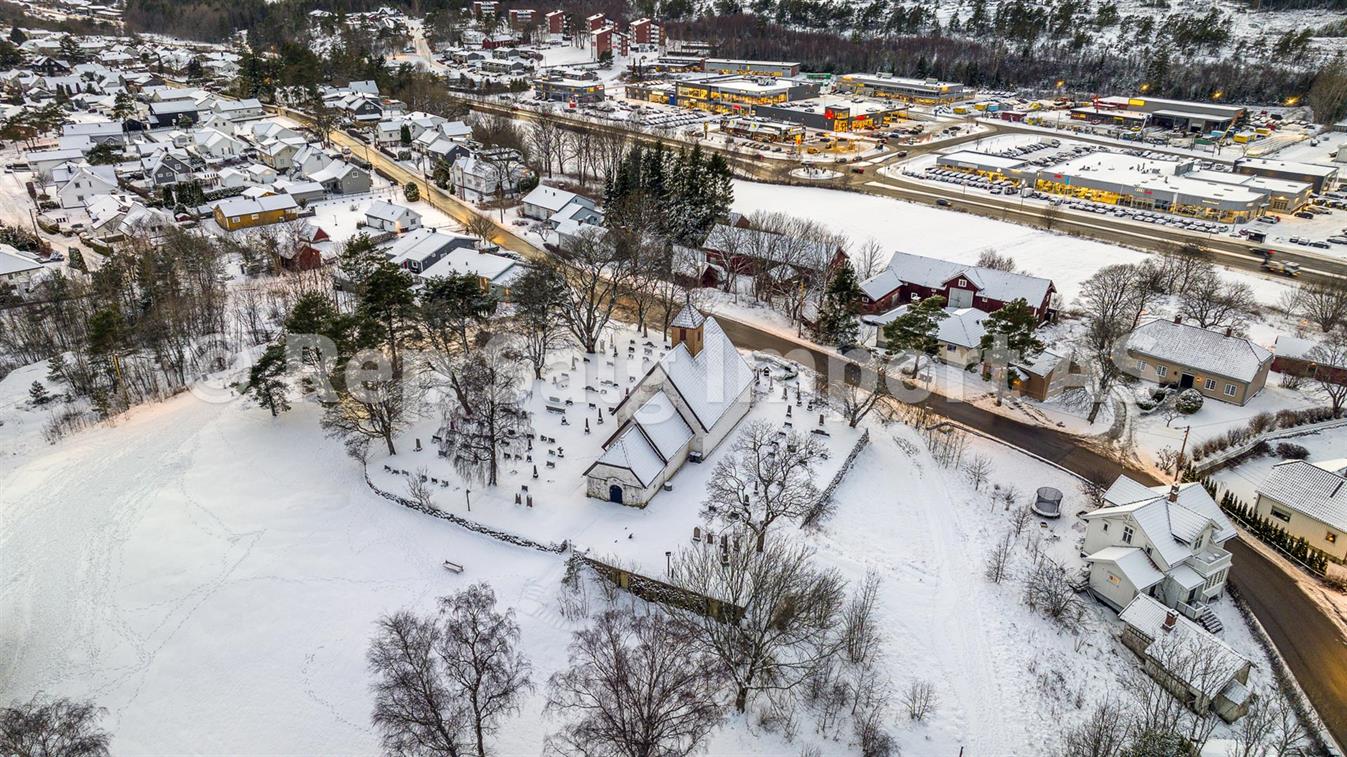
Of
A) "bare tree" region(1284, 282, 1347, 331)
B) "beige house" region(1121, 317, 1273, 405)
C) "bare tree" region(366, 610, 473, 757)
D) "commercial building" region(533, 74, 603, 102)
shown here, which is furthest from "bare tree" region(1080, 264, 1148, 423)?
"commercial building" region(533, 74, 603, 102)

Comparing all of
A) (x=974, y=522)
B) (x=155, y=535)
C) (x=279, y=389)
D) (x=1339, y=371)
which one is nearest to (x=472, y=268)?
(x=279, y=389)

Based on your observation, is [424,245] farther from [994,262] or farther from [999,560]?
[999,560]

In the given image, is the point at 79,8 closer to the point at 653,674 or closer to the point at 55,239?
the point at 55,239

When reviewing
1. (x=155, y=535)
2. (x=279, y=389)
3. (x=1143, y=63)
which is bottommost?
(x=155, y=535)

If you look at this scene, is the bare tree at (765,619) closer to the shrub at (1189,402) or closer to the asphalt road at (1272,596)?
the asphalt road at (1272,596)

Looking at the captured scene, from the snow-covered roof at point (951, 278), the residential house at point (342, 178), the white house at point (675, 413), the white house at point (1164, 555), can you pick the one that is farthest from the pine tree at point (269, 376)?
the residential house at point (342, 178)

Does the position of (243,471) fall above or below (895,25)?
below

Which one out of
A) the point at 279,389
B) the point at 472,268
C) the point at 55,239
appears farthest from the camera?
the point at 55,239
